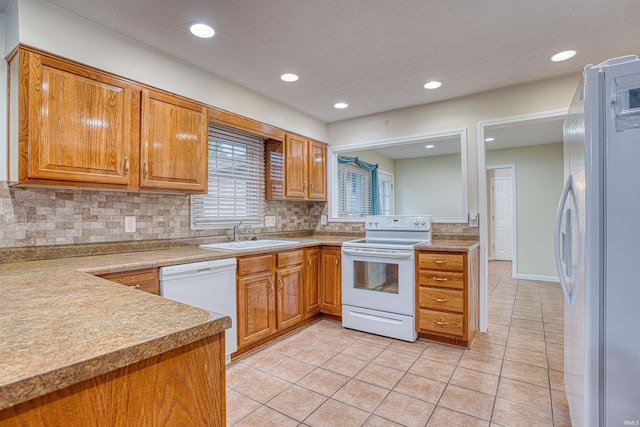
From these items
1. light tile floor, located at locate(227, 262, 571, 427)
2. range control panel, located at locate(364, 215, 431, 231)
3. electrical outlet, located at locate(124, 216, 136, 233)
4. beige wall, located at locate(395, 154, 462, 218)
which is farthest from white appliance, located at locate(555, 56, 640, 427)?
beige wall, located at locate(395, 154, 462, 218)

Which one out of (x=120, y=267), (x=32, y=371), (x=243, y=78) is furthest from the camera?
(x=243, y=78)

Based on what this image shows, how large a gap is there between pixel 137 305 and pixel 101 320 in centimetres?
15

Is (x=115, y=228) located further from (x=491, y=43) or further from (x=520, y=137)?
(x=520, y=137)

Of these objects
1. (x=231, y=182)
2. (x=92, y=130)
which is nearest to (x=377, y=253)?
(x=231, y=182)

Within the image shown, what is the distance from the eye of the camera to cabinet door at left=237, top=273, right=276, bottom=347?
2.54 meters

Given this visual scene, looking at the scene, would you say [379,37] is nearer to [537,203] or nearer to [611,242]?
[611,242]

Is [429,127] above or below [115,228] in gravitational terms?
above

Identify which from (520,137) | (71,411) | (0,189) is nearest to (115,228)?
(0,189)

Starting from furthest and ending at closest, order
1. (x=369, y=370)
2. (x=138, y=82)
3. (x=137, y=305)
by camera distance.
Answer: (x=369, y=370), (x=138, y=82), (x=137, y=305)

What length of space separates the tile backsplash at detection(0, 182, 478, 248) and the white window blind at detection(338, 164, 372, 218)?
2219mm

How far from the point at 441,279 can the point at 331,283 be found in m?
1.12

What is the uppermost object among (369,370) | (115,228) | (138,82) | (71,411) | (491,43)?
(491,43)

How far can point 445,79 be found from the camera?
2.84 metres

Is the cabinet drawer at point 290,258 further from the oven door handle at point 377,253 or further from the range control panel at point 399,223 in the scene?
the range control panel at point 399,223
